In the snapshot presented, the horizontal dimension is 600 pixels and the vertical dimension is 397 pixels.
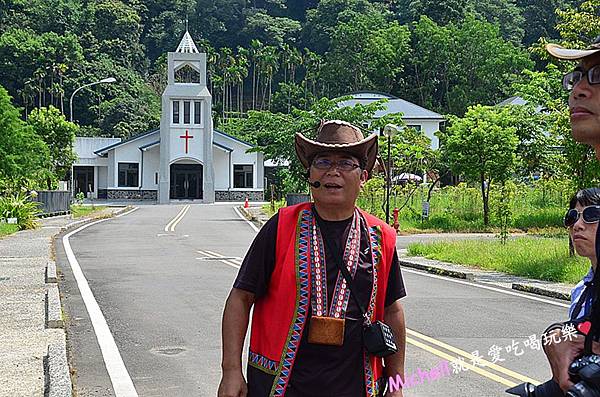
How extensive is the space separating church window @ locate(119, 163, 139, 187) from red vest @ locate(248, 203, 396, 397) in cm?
6516

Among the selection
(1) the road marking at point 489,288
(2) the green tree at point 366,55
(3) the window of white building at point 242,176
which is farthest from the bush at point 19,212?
(2) the green tree at point 366,55

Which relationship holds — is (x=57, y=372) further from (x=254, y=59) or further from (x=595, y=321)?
(x=254, y=59)

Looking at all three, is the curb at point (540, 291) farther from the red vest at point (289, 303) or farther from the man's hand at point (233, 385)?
the man's hand at point (233, 385)

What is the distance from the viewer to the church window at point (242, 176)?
68250mm

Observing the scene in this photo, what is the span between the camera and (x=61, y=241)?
25.3 meters

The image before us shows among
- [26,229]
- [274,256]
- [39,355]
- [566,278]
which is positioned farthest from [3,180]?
[274,256]

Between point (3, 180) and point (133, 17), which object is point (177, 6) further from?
point (3, 180)

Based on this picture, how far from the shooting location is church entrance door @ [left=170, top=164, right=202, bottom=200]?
67188 mm

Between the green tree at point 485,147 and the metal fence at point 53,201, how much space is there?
18.3 m

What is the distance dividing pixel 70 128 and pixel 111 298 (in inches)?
1357

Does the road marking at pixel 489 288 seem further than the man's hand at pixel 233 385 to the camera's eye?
Yes

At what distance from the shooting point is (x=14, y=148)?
113 feet

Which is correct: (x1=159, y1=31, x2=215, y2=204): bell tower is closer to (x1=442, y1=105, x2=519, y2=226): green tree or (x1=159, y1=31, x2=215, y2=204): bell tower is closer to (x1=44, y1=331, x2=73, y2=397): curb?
(x1=442, y1=105, x2=519, y2=226): green tree

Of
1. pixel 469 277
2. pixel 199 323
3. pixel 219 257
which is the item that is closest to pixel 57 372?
pixel 199 323
